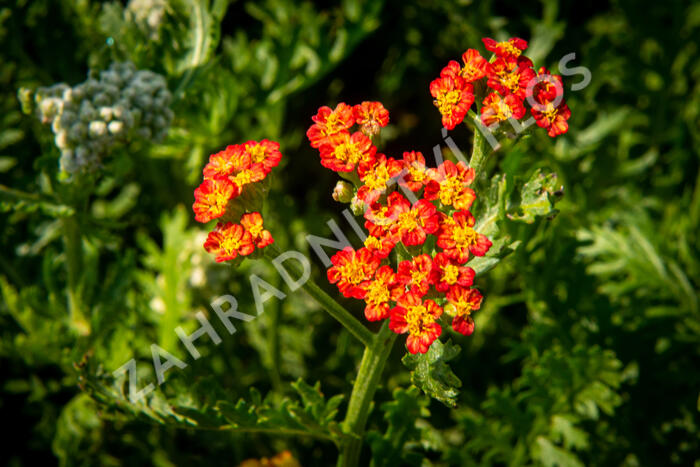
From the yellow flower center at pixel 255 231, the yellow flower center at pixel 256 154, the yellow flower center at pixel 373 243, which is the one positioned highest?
the yellow flower center at pixel 256 154

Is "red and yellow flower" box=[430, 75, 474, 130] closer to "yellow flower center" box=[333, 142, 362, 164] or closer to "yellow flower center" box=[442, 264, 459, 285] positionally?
"yellow flower center" box=[333, 142, 362, 164]

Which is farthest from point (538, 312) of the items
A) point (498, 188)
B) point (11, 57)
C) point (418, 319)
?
point (11, 57)

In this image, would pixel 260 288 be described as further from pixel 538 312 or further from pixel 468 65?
pixel 468 65

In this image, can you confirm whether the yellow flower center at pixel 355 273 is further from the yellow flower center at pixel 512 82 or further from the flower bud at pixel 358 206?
the yellow flower center at pixel 512 82

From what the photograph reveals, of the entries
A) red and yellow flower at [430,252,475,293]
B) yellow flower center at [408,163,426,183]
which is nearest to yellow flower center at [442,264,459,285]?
red and yellow flower at [430,252,475,293]

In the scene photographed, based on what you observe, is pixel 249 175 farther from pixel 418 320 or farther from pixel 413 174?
pixel 418 320

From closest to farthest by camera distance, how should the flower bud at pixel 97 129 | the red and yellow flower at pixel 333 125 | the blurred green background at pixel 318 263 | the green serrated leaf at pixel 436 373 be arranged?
the green serrated leaf at pixel 436 373
the red and yellow flower at pixel 333 125
the flower bud at pixel 97 129
the blurred green background at pixel 318 263

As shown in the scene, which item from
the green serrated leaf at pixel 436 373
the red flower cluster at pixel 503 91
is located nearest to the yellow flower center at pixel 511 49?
the red flower cluster at pixel 503 91
